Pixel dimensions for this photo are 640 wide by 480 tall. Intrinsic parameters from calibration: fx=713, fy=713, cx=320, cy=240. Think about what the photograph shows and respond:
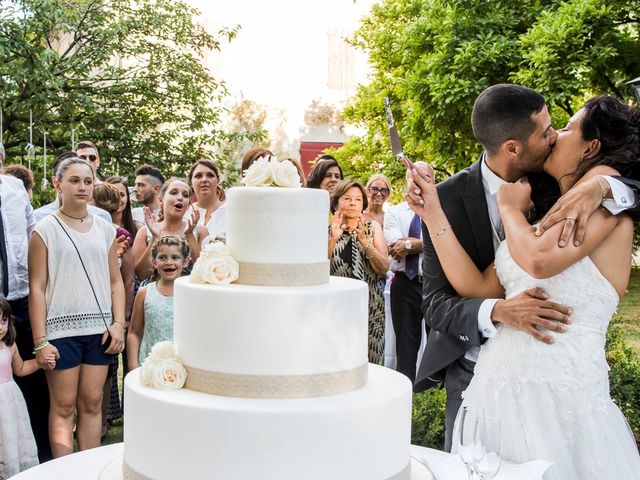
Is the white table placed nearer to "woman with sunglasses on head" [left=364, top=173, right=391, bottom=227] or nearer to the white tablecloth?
the white tablecloth

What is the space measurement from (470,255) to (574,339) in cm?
62

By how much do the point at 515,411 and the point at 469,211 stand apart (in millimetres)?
873

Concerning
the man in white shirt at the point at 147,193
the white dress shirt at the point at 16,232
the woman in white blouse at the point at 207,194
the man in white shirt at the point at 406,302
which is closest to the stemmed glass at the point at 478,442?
the white dress shirt at the point at 16,232

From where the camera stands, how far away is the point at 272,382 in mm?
2371

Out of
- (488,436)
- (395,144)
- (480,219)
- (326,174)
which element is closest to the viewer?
(488,436)

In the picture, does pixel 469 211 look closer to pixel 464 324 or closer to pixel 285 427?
pixel 464 324

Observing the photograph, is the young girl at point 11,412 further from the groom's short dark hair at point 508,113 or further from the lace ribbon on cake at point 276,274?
the groom's short dark hair at point 508,113

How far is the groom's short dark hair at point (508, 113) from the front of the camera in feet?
9.25

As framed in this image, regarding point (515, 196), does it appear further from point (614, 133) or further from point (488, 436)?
point (488, 436)

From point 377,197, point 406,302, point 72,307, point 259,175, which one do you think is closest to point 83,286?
point 72,307

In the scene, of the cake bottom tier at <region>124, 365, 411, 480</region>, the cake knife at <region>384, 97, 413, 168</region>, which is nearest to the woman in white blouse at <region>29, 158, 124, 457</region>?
the cake bottom tier at <region>124, 365, 411, 480</region>

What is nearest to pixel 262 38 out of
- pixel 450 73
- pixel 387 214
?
pixel 450 73

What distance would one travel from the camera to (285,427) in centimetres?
225

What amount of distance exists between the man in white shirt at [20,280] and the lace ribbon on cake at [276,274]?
2.66m
